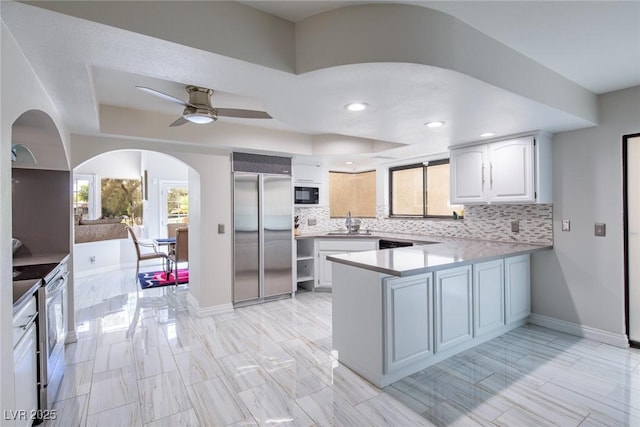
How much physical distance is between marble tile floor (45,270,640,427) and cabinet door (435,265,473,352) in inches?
8.3

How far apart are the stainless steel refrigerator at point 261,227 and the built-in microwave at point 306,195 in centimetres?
26

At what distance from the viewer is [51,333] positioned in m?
2.20

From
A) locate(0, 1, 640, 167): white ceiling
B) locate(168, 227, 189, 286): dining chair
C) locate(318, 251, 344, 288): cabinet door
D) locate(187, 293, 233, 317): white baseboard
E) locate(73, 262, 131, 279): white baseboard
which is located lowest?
locate(187, 293, 233, 317): white baseboard

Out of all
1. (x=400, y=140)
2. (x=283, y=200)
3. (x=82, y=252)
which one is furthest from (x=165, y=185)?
(x=400, y=140)

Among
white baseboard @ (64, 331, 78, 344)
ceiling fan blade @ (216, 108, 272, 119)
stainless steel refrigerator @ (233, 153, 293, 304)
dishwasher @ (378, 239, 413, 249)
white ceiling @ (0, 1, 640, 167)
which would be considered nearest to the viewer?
white ceiling @ (0, 1, 640, 167)

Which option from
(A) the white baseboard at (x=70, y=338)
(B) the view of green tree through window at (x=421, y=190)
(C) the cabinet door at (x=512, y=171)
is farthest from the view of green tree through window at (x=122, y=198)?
(C) the cabinet door at (x=512, y=171)

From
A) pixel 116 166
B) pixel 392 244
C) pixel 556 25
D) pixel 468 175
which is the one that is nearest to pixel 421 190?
pixel 392 244

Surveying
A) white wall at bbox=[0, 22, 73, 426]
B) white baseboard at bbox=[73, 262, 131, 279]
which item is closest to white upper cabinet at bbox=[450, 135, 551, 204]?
white wall at bbox=[0, 22, 73, 426]

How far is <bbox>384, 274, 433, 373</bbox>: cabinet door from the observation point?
223 cm

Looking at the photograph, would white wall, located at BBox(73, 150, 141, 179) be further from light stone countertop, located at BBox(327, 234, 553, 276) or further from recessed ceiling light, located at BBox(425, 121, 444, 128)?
recessed ceiling light, located at BBox(425, 121, 444, 128)

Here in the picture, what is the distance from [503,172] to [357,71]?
245cm

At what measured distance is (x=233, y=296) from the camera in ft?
13.5

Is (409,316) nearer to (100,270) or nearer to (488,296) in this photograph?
(488,296)

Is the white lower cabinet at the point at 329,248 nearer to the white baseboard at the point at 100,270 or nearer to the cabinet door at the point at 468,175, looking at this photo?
the cabinet door at the point at 468,175
